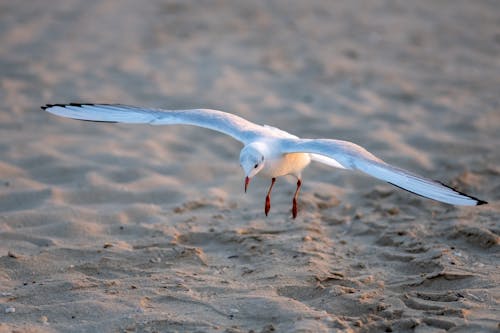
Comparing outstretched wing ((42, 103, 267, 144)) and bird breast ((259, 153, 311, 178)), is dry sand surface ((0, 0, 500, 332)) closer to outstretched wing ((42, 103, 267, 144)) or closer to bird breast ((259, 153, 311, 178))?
bird breast ((259, 153, 311, 178))

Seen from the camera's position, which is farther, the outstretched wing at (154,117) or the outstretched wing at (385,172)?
A: the outstretched wing at (154,117)

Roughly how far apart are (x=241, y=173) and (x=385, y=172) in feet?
8.57

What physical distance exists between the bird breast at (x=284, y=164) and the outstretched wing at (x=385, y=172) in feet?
0.79

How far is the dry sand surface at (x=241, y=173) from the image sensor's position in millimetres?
4285

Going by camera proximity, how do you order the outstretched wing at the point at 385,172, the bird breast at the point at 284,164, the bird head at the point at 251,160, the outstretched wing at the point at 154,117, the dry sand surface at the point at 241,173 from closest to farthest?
the outstretched wing at the point at 385,172
the dry sand surface at the point at 241,173
the bird head at the point at 251,160
the bird breast at the point at 284,164
the outstretched wing at the point at 154,117

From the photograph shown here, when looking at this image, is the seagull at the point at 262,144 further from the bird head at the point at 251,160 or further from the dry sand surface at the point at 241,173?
the dry sand surface at the point at 241,173

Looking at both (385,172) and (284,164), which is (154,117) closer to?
(284,164)

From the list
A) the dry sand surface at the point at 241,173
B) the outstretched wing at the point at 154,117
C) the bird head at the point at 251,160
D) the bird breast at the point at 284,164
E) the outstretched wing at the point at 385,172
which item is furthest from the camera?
the outstretched wing at the point at 154,117

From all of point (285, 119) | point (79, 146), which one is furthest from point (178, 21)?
point (79, 146)

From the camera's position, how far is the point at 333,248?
5.22 meters

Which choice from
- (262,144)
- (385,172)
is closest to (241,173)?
(262,144)

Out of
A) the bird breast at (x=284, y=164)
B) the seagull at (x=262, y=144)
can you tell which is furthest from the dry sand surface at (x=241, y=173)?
the seagull at (x=262, y=144)

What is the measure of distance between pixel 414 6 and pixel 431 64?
1787mm

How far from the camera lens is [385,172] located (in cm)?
423
